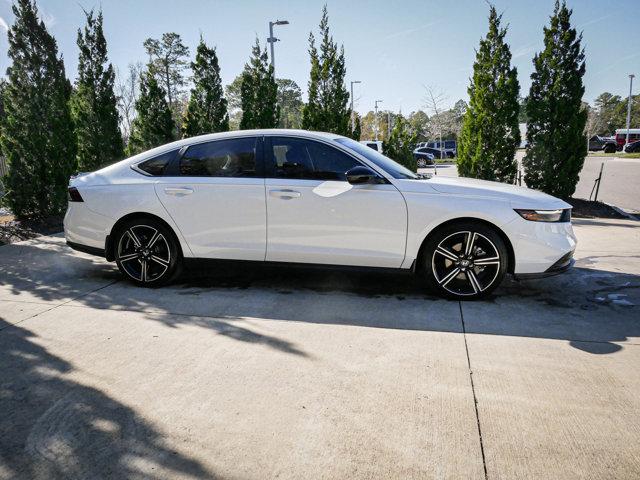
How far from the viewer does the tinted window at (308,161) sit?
4625 millimetres

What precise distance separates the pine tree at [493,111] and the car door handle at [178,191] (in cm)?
749

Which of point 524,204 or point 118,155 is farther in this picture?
point 118,155

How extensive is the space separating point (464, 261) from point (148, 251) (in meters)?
3.22

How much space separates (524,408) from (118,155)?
10.3 meters

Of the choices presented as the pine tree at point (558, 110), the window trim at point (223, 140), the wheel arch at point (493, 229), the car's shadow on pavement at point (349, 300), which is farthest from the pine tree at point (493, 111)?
the window trim at point (223, 140)

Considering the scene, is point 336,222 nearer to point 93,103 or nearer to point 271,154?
point 271,154

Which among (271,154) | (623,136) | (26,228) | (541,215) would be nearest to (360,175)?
(271,154)

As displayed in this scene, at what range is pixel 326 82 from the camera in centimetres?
1240

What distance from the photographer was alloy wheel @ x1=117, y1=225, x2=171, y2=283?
16.4 feet

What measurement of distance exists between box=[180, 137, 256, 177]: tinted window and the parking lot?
4.00 ft

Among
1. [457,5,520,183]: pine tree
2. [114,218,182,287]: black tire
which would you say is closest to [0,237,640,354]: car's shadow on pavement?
[114,218,182,287]: black tire

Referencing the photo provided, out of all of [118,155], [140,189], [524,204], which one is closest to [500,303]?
[524,204]

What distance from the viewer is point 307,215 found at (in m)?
4.58

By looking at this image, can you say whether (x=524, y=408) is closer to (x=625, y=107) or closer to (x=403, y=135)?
(x=403, y=135)
